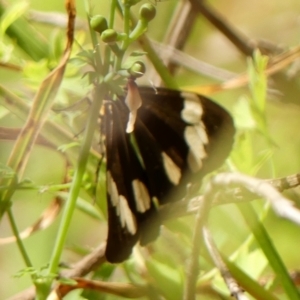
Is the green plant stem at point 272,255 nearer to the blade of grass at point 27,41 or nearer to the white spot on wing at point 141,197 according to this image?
the white spot on wing at point 141,197

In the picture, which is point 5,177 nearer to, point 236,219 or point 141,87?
point 141,87

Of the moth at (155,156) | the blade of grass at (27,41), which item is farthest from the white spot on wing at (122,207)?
the blade of grass at (27,41)

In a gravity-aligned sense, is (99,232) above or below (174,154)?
above

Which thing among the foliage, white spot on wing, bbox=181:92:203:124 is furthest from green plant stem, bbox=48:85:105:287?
white spot on wing, bbox=181:92:203:124

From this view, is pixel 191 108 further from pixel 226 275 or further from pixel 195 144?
pixel 226 275

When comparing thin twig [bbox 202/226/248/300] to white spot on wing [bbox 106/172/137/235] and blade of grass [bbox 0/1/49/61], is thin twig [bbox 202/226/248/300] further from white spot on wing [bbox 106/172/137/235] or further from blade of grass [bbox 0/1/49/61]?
blade of grass [bbox 0/1/49/61]

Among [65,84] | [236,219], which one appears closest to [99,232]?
[236,219]

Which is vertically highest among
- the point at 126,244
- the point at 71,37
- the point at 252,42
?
Answer: the point at 252,42
